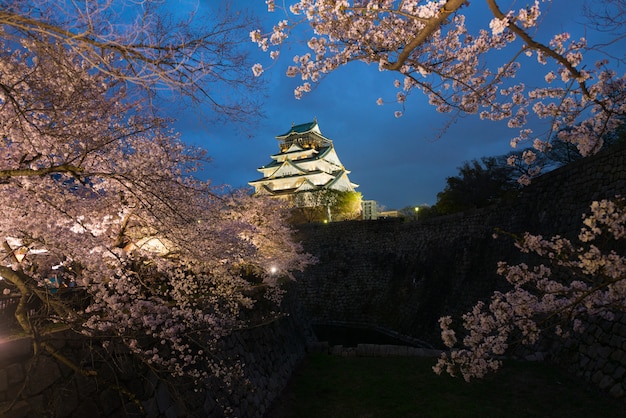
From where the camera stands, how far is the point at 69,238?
6141 millimetres

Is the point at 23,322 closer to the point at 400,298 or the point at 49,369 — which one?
the point at 49,369

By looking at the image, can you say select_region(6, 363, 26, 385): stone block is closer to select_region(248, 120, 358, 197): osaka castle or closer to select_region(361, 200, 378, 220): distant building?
select_region(248, 120, 358, 197): osaka castle

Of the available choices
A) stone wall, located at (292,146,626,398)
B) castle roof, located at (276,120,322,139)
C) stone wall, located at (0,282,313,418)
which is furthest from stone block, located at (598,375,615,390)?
castle roof, located at (276,120,322,139)

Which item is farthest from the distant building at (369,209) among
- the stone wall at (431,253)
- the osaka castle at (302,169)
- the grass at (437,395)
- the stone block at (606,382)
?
the stone block at (606,382)

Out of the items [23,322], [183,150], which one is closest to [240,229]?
[183,150]

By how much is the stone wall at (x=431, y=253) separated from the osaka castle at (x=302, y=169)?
12.6m

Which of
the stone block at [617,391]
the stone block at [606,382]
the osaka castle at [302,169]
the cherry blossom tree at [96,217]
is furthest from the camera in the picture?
the osaka castle at [302,169]

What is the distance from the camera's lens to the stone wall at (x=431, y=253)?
1062 centimetres

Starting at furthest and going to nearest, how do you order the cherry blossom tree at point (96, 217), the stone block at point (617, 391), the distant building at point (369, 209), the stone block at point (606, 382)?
the distant building at point (369, 209), the stone block at point (606, 382), the stone block at point (617, 391), the cherry blossom tree at point (96, 217)

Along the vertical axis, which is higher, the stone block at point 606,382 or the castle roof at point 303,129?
the castle roof at point 303,129

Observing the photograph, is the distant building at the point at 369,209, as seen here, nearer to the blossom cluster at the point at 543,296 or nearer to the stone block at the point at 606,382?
the stone block at the point at 606,382

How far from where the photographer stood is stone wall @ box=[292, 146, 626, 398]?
1062 cm

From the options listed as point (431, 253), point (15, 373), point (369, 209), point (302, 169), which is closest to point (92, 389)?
point (15, 373)

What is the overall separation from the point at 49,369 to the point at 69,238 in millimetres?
2839
